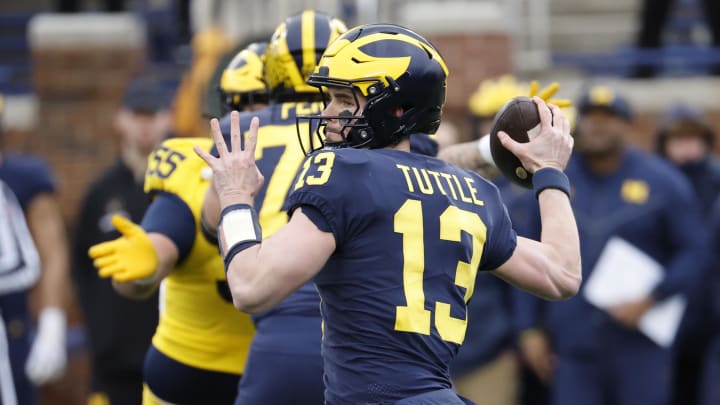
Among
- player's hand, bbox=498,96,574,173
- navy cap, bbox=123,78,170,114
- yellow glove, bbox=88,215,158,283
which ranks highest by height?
player's hand, bbox=498,96,574,173

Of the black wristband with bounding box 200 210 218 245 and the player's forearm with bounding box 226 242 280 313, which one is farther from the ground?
the player's forearm with bounding box 226 242 280 313

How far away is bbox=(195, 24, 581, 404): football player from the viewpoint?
3863 millimetres

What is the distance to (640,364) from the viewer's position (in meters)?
7.73

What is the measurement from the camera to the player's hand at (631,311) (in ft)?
25.3

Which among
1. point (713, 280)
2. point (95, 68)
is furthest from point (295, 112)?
point (95, 68)

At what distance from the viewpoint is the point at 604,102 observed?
8023 mm

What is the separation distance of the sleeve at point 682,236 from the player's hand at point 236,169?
428cm

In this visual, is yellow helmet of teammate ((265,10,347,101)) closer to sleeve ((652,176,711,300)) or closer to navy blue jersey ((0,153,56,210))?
navy blue jersey ((0,153,56,210))

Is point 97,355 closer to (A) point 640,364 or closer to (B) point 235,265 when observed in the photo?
(A) point 640,364

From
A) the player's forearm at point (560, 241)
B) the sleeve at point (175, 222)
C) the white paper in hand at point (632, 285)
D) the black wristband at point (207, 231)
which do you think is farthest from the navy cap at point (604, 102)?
the player's forearm at point (560, 241)

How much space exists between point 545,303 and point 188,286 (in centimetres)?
333

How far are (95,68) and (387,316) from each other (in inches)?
296

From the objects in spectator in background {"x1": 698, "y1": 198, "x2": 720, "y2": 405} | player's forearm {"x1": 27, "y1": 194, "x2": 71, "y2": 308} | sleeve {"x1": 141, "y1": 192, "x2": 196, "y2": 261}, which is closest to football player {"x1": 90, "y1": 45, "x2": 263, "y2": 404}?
sleeve {"x1": 141, "y1": 192, "x2": 196, "y2": 261}

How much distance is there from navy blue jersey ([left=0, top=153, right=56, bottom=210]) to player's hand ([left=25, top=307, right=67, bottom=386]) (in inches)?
23.5
